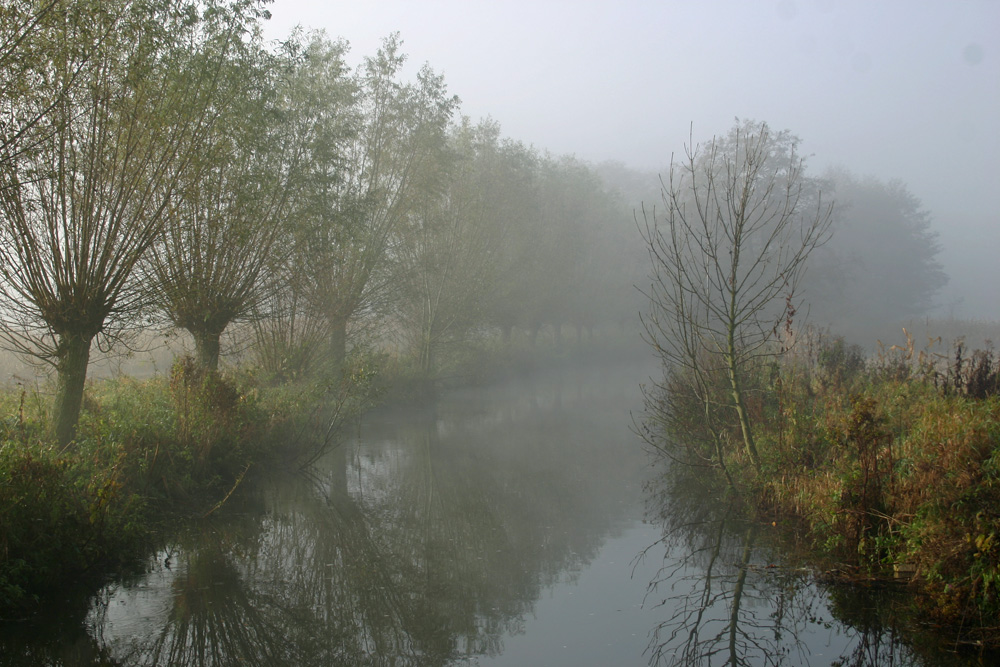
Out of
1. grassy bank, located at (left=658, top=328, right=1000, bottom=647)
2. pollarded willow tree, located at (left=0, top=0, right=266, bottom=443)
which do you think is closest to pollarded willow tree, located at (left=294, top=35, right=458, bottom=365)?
pollarded willow tree, located at (left=0, top=0, right=266, bottom=443)

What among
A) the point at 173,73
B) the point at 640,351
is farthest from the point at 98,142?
the point at 640,351

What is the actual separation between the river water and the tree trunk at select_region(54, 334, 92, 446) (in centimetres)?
236

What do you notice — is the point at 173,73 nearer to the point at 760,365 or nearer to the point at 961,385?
the point at 760,365

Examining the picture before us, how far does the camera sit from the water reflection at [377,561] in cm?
543

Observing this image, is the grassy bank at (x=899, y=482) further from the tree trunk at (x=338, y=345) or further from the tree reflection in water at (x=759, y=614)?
the tree trunk at (x=338, y=345)

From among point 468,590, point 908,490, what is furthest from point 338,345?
point 908,490

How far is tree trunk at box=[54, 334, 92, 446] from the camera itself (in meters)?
9.04

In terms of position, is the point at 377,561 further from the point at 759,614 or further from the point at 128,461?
the point at 759,614

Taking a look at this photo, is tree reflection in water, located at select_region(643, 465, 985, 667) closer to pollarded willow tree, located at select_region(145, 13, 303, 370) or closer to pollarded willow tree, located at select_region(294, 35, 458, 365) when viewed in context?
pollarded willow tree, located at select_region(145, 13, 303, 370)

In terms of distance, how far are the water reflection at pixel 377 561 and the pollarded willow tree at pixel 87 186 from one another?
3301mm

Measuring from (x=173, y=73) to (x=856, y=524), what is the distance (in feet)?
34.7

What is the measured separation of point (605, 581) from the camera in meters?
7.13

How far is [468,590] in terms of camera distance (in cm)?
670

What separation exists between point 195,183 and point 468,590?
7330mm
